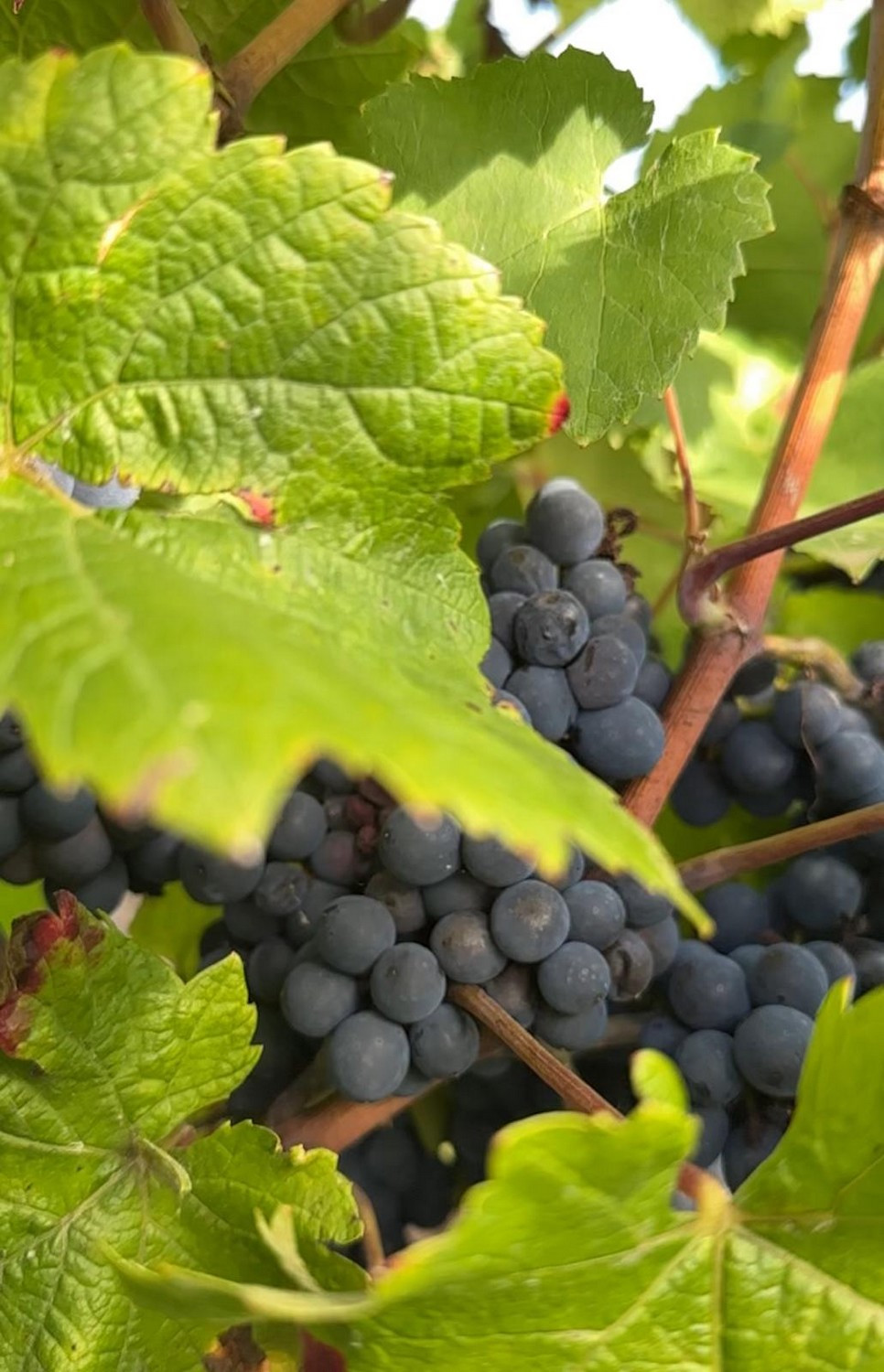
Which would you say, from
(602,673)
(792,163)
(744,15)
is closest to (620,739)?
(602,673)

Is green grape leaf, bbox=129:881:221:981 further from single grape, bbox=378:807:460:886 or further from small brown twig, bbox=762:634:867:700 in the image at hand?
small brown twig, bbox=762:634:867:700

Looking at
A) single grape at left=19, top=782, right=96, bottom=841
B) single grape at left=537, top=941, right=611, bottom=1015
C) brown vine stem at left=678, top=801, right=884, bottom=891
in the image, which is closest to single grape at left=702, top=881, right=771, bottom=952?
brown vine stem at left=678, top=801, right=884, bottom=891

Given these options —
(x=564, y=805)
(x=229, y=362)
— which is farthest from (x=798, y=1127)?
(x=229, y=362)

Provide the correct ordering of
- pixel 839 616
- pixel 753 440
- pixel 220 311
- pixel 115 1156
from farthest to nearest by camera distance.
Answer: pixel 753 440 → pixel 839 616 → pixel 115 1156 → pixel 220 311

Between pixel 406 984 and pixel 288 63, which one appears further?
pixel 288 63

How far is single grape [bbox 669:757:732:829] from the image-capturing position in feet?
2.42

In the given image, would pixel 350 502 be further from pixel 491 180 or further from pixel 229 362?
pixel 491 180

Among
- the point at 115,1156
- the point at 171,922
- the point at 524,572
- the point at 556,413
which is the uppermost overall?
the point at 556,413

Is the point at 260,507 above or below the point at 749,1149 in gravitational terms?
above

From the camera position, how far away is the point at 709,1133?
61 centimetres

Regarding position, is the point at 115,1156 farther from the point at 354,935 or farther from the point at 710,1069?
the point at 710,1069

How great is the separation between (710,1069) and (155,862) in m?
0.29

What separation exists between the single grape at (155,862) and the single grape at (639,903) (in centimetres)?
22

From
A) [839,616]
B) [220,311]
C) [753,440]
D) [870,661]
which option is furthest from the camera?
[753,440]
